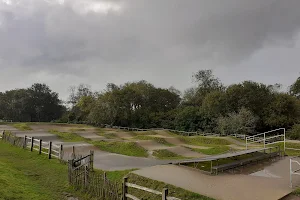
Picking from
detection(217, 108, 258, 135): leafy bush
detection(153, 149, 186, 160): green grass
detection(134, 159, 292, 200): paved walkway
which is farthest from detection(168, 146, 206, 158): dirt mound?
detection(217, 108, 258, 135): leafy bush

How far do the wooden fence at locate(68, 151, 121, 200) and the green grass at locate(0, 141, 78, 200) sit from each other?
0.48 metres

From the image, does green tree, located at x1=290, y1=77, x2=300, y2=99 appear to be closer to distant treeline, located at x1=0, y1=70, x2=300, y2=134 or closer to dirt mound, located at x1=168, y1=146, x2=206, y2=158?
distant treeline, located at x1=0, y1=70, x2=300, y2=134

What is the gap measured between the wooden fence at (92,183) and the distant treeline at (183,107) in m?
28.2

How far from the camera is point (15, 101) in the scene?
6034 cm

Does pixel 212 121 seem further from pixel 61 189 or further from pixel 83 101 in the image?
pixel 61 189

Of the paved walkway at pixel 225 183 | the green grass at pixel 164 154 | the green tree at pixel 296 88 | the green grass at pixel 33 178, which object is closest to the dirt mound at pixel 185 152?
the green grass at pixel 164 154

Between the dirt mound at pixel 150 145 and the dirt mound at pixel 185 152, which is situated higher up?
the dirt mound at pixel 150 145

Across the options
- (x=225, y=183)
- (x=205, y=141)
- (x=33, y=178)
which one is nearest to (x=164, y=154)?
(x=225, y=183)

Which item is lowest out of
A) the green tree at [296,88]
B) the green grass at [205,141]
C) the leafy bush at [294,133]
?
the green grass at [205,141]

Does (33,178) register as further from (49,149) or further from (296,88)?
(296,88)

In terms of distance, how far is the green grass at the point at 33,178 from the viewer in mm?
8820

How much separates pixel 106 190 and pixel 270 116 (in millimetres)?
33011

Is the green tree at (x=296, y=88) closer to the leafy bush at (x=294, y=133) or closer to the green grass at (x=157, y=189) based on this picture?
the leafy bush at (x=294, y=133)

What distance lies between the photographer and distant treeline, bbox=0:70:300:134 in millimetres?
35875
